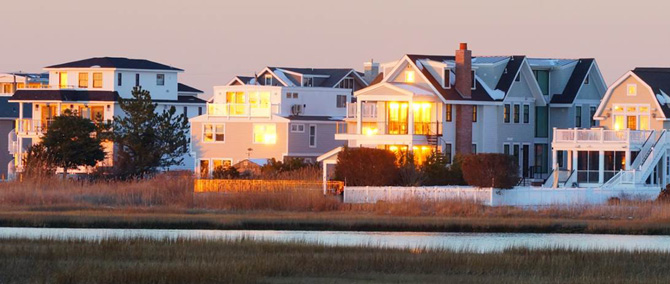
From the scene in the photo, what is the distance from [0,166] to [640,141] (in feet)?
181

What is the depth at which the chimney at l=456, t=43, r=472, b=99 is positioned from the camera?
77.2 meters

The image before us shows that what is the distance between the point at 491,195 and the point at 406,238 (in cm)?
1585

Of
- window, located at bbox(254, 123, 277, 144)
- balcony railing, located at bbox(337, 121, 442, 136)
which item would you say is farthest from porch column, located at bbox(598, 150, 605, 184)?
window, located at bbox(254, 123, 277, 144)

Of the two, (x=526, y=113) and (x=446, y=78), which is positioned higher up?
(x=446, y=78)

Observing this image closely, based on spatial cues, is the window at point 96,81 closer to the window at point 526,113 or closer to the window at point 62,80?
the window at point 62,80

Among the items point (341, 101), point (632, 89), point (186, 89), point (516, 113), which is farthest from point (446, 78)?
point (186, 89)

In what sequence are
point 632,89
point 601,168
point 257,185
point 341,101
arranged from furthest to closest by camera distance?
point 341,101
point 632,89
point 601,168
point 257,185

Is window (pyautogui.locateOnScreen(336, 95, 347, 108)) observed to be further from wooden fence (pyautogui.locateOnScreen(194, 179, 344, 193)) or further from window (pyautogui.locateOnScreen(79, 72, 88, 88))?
wooden fence (pyautogui.locateOnScreen(194, 179, 344, 193))

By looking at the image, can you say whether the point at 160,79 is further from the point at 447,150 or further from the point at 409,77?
the point at 447,150

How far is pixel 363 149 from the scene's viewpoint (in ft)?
219

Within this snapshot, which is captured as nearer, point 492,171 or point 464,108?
point 492,171

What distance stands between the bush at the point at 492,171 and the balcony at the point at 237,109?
2734cm

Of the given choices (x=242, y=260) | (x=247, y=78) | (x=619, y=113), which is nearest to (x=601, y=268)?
(x=242, y=260)

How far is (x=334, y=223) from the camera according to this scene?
174ft
